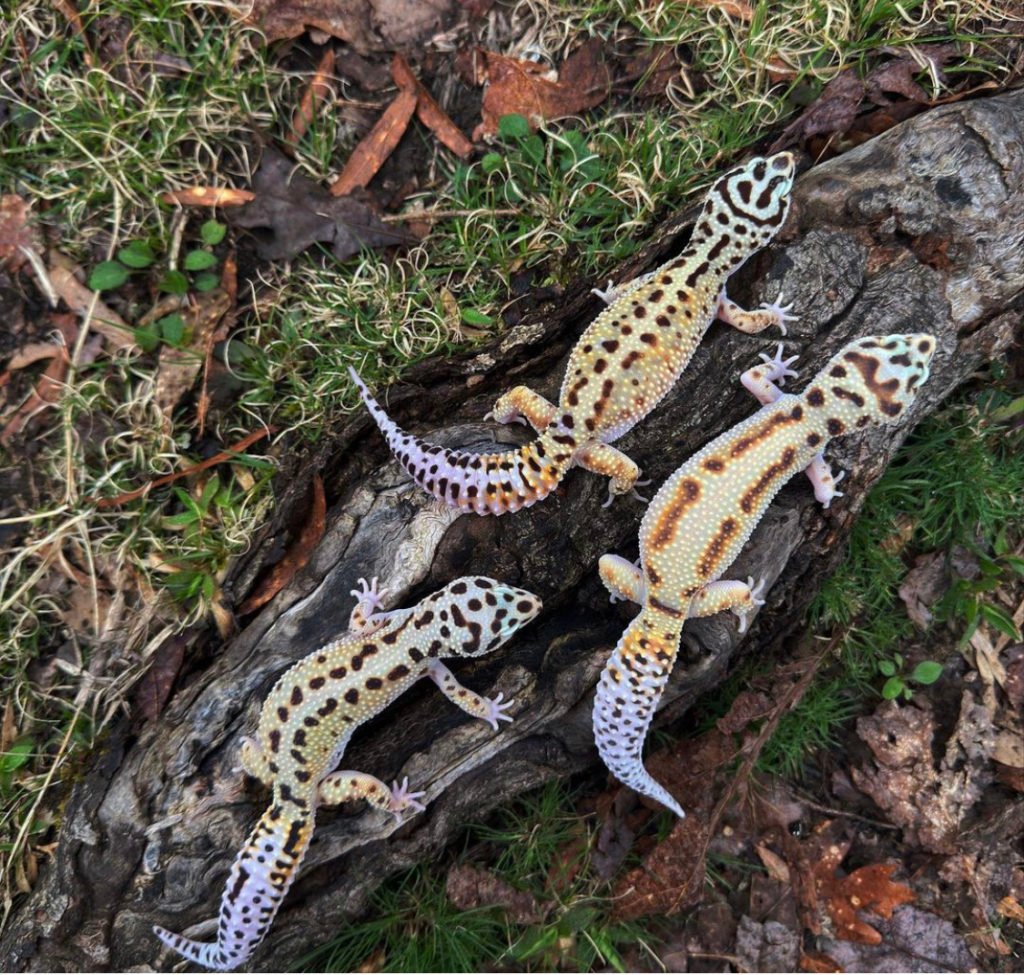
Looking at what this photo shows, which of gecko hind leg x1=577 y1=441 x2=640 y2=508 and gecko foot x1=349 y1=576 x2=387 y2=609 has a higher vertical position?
gecko hind leg x1=577 y1=441 x2=640 y2=508

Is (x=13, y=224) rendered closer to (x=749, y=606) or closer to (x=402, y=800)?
(x=402, y=800)

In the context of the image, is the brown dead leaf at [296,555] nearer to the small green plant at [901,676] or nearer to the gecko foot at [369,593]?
the gecko foot at [369,593]

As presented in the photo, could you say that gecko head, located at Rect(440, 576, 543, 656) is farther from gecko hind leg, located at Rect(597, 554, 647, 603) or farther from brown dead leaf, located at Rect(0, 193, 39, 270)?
brown dead leaf, located at Rect(0, 193, 39, 270)

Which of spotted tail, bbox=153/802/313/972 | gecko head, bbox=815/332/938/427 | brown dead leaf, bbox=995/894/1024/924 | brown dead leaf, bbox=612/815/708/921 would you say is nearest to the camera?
spotted tail, bbox=153/802/313/972

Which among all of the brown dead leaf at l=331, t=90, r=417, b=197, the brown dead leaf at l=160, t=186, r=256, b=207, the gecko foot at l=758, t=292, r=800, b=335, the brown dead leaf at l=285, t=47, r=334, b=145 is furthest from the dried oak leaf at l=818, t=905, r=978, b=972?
the brown dead leaf at l=285, t=47, r=334, b=145

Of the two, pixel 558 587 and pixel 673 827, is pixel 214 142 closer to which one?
pixel 558 587

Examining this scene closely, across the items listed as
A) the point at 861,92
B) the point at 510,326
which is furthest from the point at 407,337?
the point at 861,92

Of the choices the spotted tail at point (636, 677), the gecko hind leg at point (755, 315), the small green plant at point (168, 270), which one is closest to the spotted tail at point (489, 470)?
the spotted tail at point (636, 677)
